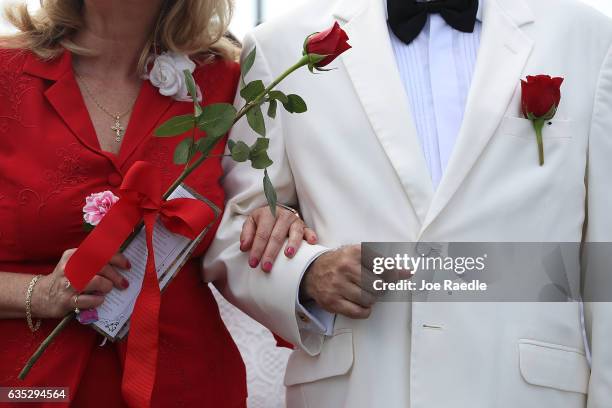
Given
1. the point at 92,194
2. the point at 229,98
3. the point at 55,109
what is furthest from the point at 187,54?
the point at 92,194

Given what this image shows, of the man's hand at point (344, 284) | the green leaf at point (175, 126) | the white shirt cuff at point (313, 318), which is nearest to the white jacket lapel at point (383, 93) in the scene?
the man's hand at point (344, 284)

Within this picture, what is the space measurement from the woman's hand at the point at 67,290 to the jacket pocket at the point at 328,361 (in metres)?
0.50

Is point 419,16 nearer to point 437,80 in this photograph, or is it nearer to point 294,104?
point 437,80

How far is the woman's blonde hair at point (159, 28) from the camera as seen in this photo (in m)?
2.38

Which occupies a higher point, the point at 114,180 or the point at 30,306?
the point at 114,180

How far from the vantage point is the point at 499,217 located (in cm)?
214

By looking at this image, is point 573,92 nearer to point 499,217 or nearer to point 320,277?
point 499,217

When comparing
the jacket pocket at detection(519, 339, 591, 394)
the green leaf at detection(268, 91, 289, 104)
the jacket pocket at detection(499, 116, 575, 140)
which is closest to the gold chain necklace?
the green leaf at detection(268, 91, 289, 104)

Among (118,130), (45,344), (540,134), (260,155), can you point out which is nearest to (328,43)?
(260,155)

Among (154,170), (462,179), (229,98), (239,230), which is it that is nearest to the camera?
(154,170)

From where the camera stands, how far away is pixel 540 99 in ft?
6.96

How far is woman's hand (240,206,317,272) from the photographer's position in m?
2.19

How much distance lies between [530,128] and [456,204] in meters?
0.26

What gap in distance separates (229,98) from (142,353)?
777mm
